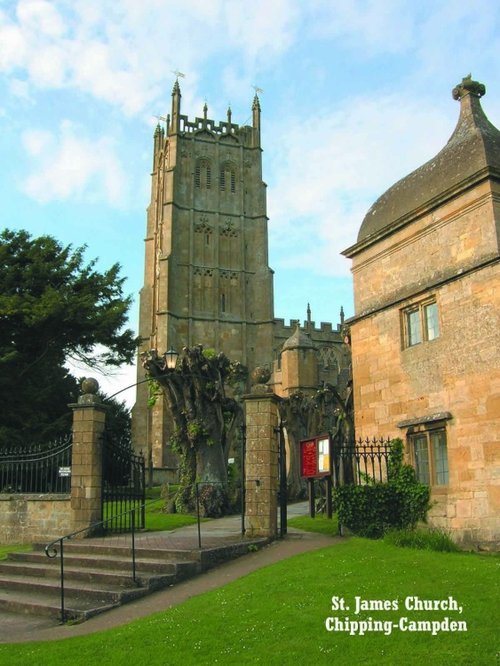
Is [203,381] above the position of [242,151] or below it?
below

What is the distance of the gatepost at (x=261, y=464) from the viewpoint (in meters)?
12.2

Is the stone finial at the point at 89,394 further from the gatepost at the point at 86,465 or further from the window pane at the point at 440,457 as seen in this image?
the window pane at the point at 440,457

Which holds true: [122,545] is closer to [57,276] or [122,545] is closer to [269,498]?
[269,498]

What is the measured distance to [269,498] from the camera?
1223 centimetres

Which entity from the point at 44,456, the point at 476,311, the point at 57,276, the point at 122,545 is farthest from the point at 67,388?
the point at 476,311

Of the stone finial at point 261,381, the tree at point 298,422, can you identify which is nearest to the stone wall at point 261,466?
the stone finial at point 261,381

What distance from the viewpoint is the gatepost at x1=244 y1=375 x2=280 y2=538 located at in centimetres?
1222

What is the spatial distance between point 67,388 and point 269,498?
77.1 feet

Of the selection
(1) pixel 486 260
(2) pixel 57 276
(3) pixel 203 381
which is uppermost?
(2) pixel 57 276

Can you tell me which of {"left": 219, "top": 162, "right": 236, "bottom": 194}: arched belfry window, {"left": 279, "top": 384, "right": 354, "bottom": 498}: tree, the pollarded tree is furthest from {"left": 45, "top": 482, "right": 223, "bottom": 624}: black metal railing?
{"left": 219, "top": 162, "right": 236, "bottom": 194}: arched belfry window

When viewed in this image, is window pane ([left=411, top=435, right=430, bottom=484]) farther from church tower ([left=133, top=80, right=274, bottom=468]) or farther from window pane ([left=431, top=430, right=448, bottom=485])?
church tower ([left=133, top=80, right=274, bottom=468])

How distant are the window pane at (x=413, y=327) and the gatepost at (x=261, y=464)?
11.5 ft

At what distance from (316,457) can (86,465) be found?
186 inches

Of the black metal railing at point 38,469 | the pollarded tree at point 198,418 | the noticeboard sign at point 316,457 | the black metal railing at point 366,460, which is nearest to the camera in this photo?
the noticeboard sign at point 316,457
